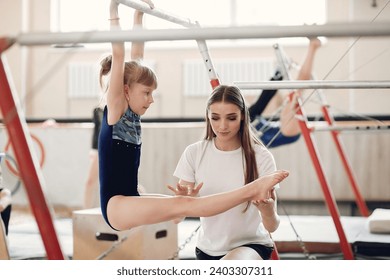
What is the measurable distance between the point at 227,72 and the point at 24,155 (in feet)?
11.3

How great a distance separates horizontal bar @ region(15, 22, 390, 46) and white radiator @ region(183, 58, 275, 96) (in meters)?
3.32

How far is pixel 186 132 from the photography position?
10.8 ft

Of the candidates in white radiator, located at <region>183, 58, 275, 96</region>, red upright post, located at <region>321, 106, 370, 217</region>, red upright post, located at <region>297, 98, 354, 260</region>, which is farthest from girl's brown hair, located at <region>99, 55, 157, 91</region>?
white radiator, located at <region>183, 58, 275, 96</region>

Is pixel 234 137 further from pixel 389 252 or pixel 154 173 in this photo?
pixel 154 173

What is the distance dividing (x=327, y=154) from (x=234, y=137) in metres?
2.09

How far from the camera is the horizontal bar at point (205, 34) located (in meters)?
0.70

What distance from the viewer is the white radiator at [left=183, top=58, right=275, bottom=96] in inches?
162

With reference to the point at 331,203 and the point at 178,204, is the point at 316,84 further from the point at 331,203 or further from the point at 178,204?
the point at 331,203

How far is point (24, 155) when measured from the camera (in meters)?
0.83

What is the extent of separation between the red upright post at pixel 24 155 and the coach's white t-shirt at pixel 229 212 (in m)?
0.40

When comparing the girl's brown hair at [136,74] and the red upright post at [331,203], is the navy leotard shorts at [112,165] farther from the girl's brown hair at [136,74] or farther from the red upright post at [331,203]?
the red upright post at [331,203]

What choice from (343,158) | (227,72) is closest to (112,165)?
(343,158)

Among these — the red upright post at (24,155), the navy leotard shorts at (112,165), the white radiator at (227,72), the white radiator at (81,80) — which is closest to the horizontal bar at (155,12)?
the navy leotard shorts at (112,165)

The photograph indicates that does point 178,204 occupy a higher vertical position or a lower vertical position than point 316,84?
lower
